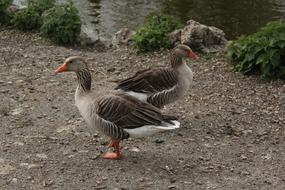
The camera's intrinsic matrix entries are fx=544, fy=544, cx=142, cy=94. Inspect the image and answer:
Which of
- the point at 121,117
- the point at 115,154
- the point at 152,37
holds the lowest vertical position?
the point at 115,154

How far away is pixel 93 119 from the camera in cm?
657

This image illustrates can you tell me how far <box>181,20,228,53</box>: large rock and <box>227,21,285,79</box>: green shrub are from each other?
102 cm

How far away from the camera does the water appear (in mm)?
14766

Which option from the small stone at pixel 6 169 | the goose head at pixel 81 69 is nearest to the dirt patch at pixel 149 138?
the small stone at pixel 6 169

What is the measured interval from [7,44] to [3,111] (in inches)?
143

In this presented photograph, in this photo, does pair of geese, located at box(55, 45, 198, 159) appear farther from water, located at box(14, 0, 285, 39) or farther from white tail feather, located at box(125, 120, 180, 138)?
water, located at box(14, 0, 285, 39)

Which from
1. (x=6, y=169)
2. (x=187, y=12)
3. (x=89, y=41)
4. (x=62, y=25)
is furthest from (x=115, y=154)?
(x=187, y=12)

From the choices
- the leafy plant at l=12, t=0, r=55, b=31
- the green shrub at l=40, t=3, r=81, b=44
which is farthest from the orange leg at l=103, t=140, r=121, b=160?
the leafy plant at l=12, t=0, r=55, b=31

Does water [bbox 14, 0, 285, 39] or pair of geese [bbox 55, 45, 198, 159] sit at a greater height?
pair of geese [bbox 55, 45, 198, 159]

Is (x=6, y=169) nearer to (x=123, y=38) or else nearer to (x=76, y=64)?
(x=76, y=64)

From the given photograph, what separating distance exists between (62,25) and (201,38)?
9.65 ft

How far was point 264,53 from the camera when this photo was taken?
9500 millimetres

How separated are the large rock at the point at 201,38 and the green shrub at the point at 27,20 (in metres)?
3.43

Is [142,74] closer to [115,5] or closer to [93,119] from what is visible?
[93,119]
